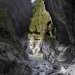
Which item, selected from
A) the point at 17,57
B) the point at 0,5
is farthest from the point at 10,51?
the point at 0,5

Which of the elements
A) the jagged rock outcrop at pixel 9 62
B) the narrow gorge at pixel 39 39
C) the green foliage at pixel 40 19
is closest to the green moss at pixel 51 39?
the narrow gorge at pixel 39 39

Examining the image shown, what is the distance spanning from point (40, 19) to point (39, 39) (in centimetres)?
414

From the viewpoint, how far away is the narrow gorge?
19.1m

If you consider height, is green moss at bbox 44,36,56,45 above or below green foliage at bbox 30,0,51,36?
below

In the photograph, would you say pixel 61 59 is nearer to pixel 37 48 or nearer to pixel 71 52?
pixel 71 52

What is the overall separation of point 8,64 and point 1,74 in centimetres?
111

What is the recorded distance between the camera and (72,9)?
1967 cm

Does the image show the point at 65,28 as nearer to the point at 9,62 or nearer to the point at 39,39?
the point at 9,62

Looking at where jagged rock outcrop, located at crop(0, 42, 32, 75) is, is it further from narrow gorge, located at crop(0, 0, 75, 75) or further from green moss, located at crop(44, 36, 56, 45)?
→ green moss, located at crop(44, 36, 56, 45)

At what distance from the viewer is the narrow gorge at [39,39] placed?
62.7 ft

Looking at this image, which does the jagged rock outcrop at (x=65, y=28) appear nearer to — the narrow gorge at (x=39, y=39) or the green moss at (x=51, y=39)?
the narrow gorge at (x=39, y=39)

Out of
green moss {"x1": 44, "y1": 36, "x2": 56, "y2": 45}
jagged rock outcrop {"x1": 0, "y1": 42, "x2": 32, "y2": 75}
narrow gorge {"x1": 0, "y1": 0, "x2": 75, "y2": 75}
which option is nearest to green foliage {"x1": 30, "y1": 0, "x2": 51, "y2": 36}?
narrow gorge {"x1": 0, "y1": 0, "x2": 75, "y2": 75}

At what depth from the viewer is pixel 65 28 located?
94.2 ft

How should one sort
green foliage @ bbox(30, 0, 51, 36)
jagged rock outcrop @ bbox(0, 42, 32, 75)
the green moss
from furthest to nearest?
green foliage @ bbox(30, 0, 51, 36), the green moss, jagged rock outcrop @ bbox(0, 42, 32, 75)
